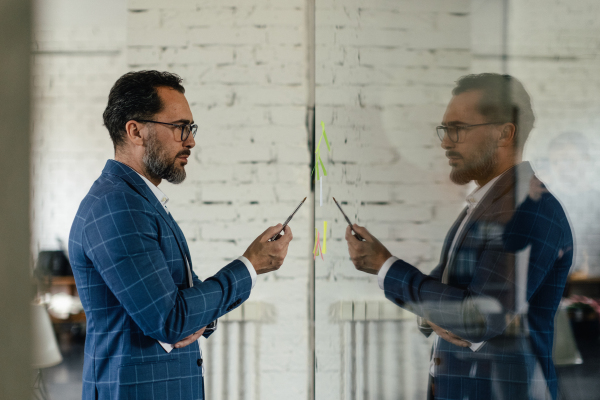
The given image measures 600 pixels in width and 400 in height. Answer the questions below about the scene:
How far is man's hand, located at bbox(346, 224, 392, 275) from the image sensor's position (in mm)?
490

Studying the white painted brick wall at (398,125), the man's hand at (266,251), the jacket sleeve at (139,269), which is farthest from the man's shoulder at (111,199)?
the white painted brick wall at (398,125)

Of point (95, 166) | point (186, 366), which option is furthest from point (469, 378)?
point (95, 166)

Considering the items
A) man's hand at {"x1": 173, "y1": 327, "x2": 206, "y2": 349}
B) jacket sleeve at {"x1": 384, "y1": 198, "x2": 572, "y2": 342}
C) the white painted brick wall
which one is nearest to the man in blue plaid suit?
man's hand at {"x1": 173, "y1": 327, "x2": 206, "y2": 349}

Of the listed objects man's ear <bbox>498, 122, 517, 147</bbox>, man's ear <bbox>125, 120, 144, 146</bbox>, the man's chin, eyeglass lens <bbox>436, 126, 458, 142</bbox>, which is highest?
man's ear <bbox>125, 120, 144, 146</bbox>

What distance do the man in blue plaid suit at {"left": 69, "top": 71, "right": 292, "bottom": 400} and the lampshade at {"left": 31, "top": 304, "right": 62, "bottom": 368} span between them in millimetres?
591

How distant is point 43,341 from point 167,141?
86 centimetres

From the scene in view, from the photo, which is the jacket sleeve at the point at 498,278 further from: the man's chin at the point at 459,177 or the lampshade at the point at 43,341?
the lampshade at the point at 43,341

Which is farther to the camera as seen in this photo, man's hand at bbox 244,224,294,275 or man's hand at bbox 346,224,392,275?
man's hand at bbox 244,224,294,275

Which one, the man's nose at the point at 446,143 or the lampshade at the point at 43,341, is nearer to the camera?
the man's nose at the point at 446,143

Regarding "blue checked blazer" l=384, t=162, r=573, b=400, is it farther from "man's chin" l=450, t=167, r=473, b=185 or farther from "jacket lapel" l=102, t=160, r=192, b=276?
"jacket lapel" l=102, t=160, r=192, b=276

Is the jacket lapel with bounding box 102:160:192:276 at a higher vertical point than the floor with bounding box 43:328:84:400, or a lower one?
higher

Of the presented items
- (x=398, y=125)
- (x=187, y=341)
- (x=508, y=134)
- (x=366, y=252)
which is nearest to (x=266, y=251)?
(x=187, y=341)

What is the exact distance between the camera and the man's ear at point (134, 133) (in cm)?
110

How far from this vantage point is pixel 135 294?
855mm
